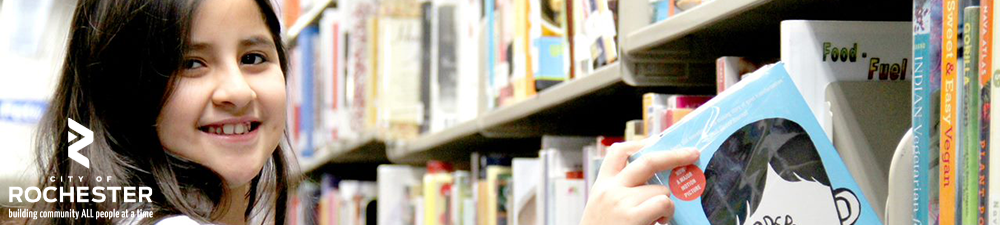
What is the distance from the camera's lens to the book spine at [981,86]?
69 centimetres

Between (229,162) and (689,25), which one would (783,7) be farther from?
(229,162)

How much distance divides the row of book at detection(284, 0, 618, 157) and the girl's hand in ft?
1.28

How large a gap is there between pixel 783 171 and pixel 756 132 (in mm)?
35

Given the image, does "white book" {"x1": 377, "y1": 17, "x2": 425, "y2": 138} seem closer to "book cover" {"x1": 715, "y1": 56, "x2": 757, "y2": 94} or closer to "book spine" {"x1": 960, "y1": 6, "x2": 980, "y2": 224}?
"book cover" {"x1": 715, "y1": 56, "x2": 757, "y2": 94}

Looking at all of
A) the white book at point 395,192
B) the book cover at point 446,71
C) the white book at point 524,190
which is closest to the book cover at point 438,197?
the book cover at point 446,71

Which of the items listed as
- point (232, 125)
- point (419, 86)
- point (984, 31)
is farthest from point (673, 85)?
point (419, 86)

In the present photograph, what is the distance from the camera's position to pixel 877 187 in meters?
0.92

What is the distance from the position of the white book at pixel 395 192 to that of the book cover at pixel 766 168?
5.19ft

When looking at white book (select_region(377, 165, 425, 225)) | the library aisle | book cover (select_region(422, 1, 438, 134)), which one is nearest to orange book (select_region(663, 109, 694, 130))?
the library aisle

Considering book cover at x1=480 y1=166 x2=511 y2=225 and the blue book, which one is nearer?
book cover at x1=480 y1=166 x2=511 y2=225

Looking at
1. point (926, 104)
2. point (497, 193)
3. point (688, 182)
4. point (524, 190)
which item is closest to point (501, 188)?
Answer: point (497, 193)

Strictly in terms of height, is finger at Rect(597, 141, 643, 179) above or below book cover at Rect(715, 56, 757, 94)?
below

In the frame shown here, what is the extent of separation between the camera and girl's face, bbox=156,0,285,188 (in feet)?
3.85

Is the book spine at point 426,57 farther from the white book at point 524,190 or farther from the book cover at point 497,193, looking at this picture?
the white book at point 524,190
